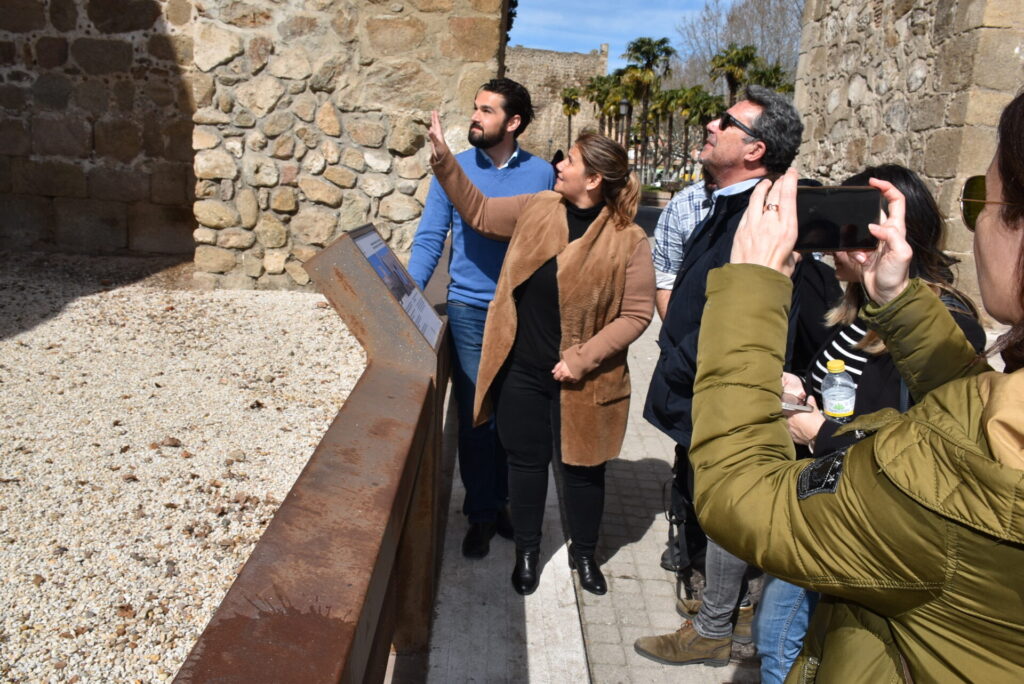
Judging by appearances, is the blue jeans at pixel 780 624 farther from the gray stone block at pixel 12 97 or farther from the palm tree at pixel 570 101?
the palm tree at pixel 570 101

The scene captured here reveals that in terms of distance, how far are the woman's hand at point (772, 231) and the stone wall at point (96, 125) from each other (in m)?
7.15

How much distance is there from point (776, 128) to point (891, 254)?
124 cm

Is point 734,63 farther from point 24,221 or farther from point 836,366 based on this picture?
point 836,366

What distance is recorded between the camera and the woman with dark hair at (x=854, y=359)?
2098mm

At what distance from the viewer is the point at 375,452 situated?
5.56 ft

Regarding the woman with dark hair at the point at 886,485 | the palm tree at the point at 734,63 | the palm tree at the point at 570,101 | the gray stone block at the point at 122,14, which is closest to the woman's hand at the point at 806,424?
the woman with dark hair at the point at 886,485

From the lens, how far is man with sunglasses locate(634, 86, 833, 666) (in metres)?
2.68

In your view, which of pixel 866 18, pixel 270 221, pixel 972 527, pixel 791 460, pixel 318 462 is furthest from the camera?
pixel 866 18

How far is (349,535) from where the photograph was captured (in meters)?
1.37

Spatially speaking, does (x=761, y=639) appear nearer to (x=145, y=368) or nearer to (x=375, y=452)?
(x=375, y=452)

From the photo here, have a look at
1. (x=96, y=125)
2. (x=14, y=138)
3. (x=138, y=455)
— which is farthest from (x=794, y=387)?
(x=14, y=138)

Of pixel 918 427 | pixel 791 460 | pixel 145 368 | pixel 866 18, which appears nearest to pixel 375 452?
pixel 791 460

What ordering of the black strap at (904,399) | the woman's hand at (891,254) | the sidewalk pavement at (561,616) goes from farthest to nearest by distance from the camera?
the sidewalk pavement at (561,616)
the black strap at (904,399)
the woman's hand at (891,254)

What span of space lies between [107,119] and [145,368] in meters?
4.03
